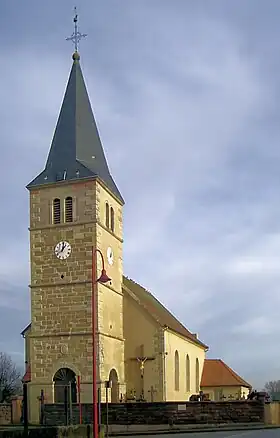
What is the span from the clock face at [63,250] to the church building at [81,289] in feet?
0.20

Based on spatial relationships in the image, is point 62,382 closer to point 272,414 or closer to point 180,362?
point 272,414

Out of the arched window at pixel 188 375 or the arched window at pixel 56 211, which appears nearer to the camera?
the arched window at pixel 56 211

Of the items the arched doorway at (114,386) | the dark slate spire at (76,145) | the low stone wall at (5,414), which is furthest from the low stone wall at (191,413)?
the dark slate spire at (76,145)

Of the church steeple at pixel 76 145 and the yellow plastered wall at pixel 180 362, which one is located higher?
the church steeple at pixel 76 145

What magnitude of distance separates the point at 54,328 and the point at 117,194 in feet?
32.3

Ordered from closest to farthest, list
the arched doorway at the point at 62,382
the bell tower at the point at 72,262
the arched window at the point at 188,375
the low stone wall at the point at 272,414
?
the low stone wall at the point at 272,414
the arched doorway at the point at 62,382
the bell tower at the point at 72,262
the arched window at the point at 188,375

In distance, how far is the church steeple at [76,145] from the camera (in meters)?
43.3

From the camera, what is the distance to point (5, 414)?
39.1 meters

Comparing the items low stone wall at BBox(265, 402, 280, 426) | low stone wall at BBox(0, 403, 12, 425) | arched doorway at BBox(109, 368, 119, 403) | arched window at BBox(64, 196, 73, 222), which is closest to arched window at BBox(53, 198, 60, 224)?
arched window at BBox(64, 196, 73, 222)

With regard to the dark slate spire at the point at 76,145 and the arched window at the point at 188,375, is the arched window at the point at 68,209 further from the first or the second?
the arched window at the point at 188,375

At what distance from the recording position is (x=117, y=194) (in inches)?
1807

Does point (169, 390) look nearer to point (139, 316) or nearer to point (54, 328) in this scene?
point (139, 316)

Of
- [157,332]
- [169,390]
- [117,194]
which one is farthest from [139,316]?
[117,194]

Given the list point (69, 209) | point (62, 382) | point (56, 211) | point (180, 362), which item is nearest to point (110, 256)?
point (69, 209)
